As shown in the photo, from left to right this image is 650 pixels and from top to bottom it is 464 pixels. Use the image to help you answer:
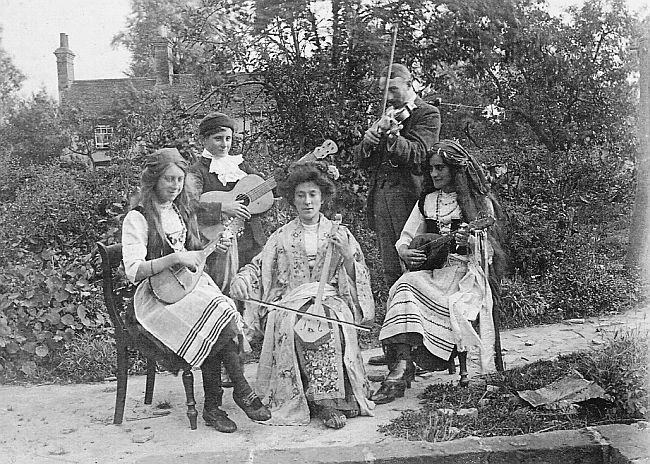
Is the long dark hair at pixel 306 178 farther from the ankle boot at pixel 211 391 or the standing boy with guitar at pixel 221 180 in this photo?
the ankle boot at pixel 211 391

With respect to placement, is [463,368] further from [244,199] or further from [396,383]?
[244,199]

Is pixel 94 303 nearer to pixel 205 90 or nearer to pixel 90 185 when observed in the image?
pixel 90 185

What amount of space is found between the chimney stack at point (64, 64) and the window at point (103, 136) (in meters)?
0.24

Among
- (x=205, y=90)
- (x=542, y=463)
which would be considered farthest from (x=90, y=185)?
(x=542, y=463)

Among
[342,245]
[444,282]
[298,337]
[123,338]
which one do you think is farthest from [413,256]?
[123,338]

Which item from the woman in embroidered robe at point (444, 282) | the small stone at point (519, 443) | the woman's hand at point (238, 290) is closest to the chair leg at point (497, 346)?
the woman in embroidered robe at point (444, 282)

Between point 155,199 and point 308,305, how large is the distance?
0.89m

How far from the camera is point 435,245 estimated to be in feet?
13.7

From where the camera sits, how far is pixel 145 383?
4.17 meters

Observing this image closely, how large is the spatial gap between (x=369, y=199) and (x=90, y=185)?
1.43 m

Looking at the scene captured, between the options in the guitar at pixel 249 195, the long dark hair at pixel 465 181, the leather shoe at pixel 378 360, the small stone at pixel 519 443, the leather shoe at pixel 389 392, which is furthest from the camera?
the leather shoe at pixel 378 360

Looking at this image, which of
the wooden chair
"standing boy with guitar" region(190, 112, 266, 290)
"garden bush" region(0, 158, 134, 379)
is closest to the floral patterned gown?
"standing boy with guitar" region(190, 112, 266, 290)

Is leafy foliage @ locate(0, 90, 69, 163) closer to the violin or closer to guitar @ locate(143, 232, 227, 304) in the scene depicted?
guitar @ locate(143, 232, 227, 304)

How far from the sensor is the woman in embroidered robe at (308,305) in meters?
3.84
